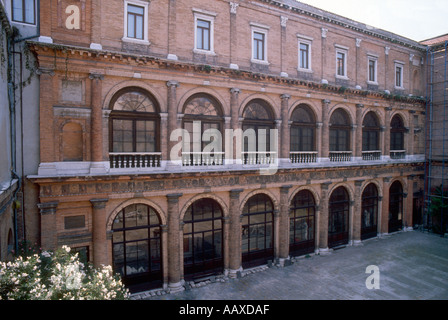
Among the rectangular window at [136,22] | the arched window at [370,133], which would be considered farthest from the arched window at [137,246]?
the arched window at [370,133]

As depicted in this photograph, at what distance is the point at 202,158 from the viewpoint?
15.1 m

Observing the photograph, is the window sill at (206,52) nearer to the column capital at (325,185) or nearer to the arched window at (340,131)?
the arched window at (340,131)

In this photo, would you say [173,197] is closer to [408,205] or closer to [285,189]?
[285,189]

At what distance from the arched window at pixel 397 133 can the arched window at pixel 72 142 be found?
22703mm

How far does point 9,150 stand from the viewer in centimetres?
1134

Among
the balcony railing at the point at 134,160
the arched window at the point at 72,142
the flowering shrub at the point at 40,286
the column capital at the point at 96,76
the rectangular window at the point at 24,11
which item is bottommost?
the flowering shrub at the point at 40,286

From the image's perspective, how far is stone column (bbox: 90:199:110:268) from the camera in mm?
12836

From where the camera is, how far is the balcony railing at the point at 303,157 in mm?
18108

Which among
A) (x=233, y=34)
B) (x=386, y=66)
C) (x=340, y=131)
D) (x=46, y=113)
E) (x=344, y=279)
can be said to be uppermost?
(x=386, y=66)

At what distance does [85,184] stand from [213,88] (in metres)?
7.79

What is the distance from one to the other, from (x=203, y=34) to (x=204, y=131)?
505 cm

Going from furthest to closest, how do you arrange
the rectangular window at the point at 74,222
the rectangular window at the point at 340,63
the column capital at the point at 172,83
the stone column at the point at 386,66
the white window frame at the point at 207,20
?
1. the stone column at the point at 386,66
2. the rectangular window at the point at 340,63
3. the white window frame at the point at 207,20
4. the column capital at the point at 172,83
5. the rectangular window at the point at 74,222

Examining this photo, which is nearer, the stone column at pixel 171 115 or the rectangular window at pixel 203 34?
the stone column at pixel 171 115

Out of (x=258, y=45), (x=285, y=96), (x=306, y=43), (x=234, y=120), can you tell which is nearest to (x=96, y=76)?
(x=234, y=120)
